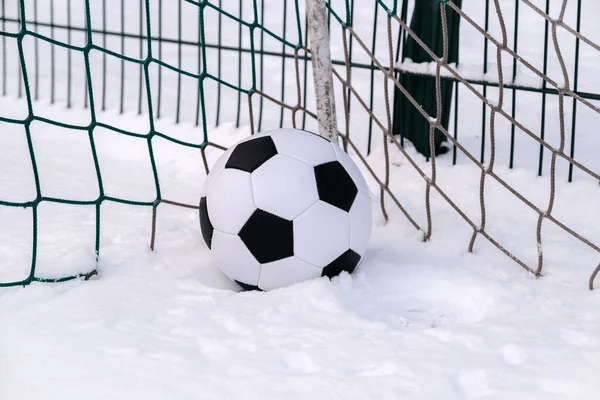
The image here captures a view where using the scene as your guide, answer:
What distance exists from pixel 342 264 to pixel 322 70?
2.18ft

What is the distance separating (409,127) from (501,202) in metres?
0.55

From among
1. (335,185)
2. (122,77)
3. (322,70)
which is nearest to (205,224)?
(335,185)

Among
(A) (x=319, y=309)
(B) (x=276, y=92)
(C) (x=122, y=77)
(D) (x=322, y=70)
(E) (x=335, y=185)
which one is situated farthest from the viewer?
(B) (x=276, y=92)

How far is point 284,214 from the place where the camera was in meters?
2.11

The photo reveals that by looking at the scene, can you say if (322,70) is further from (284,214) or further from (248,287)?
(248,287)

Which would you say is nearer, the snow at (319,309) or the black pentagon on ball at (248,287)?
the snow at (319,309)

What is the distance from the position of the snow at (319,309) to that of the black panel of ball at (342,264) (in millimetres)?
28

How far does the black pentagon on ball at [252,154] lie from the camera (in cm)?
218

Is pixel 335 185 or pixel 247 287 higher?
pixel 335 185

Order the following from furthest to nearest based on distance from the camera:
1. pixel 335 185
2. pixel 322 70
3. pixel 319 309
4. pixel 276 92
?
pixel 276 92
pixel 322 70
pixel 335 185
pixel 319 309

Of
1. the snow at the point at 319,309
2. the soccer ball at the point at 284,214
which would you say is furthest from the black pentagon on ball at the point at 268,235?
the snow at the point at 319,309

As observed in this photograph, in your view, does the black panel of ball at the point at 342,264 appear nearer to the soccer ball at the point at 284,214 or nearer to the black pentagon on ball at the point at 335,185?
the soccer ball at the point at 284,214

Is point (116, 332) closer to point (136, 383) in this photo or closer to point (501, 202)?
point (136, 383)

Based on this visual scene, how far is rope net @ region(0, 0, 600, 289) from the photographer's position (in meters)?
2.36
